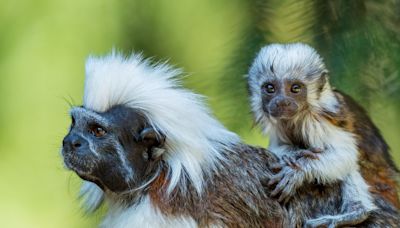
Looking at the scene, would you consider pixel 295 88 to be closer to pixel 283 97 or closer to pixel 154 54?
pixel 283 97

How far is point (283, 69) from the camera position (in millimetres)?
5910

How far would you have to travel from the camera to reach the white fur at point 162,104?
5457 millimetres

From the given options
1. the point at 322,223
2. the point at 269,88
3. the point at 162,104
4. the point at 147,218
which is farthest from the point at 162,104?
the point at 322,223

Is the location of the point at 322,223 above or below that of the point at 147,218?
above

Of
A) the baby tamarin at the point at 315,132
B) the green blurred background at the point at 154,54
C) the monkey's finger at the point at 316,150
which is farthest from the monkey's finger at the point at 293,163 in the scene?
the green blurred background at the point at 154,54

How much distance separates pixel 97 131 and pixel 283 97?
1.05 m

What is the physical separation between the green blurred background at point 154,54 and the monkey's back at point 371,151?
9 centimetres

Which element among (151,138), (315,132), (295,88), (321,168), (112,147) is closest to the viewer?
(112,147)

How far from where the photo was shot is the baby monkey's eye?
5375 mm

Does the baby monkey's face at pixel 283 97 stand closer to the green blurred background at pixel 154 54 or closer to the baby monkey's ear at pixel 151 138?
the green blurred background at pixel 154 54

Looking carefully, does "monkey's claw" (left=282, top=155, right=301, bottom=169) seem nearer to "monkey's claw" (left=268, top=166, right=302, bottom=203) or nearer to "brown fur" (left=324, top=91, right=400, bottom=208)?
"monkey's claw" (left=268, top=166, right=302, bottom=203)

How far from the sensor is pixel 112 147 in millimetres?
5363

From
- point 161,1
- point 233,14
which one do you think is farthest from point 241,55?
point 161,1

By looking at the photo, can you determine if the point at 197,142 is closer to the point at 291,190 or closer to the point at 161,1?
the point at 291,190
